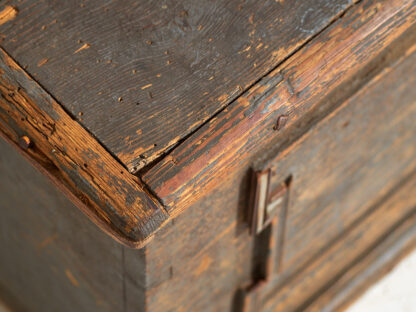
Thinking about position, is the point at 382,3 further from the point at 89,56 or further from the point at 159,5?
the point at 89,56

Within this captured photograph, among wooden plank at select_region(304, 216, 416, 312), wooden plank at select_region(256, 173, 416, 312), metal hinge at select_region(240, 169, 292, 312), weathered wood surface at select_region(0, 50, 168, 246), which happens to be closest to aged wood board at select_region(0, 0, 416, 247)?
weathered wood surface at select_region(0, 50, 168, 246)

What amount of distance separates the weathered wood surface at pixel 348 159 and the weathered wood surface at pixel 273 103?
0.41 ft

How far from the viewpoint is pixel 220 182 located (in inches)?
58.3

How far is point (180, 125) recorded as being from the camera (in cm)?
132

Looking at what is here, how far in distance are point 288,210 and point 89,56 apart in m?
0.63

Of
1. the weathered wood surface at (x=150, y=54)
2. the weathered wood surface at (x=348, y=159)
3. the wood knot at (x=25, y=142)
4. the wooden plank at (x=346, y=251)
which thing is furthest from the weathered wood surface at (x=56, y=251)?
the wooden plank at (x=346, y=251)

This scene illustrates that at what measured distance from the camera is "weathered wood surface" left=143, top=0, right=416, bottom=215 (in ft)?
4.25

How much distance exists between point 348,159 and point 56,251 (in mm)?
708

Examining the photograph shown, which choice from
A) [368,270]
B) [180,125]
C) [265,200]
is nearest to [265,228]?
[265,200]

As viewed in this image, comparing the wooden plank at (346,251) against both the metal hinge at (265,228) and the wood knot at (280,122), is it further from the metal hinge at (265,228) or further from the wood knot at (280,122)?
the wood knot at (280,122)

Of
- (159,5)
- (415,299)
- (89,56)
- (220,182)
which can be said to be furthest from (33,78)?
(415,299)

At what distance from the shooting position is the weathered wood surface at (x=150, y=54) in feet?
4.31

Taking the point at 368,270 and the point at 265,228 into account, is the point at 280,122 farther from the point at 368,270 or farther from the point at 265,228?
the point at 368,270

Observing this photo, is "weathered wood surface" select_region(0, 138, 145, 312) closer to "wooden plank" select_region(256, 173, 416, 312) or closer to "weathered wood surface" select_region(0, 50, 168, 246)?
"weathered wood surface" select_region(0, 50, 168, 246)
